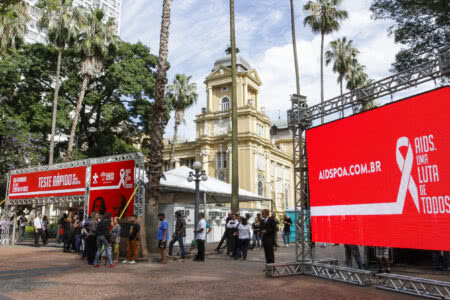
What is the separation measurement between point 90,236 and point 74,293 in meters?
4.47

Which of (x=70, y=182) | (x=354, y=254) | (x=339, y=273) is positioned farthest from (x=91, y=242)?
(x=354, y=254)

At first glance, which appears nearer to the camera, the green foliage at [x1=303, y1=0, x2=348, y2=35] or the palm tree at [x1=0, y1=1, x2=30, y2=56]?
the palm tree at [x1=0, y1=1, x2=30, y2=56]

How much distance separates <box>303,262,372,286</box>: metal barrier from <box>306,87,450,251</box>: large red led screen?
638 millimetres

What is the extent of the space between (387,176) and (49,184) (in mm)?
16156

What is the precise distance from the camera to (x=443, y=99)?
22.3ft

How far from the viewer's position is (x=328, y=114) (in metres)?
9.62

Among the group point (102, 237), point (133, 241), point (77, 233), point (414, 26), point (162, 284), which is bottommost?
point (162, 284)

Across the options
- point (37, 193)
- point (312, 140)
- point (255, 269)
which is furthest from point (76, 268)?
point (37, 193)

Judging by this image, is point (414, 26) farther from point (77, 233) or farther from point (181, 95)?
point (181, 95)

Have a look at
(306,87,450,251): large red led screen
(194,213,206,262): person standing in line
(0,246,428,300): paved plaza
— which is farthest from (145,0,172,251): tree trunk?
(306,87,450,251): large red led screen

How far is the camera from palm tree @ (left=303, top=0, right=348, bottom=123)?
2639 centimetres

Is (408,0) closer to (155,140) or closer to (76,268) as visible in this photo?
(155,140)

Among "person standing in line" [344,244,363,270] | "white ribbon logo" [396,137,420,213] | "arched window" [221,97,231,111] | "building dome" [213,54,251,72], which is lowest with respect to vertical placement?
"person standing in line" [344,244,363,270]

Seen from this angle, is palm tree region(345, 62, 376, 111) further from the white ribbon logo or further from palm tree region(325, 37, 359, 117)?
the white ribbon logo
